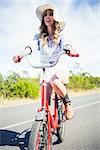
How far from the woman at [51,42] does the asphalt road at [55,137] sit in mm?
604

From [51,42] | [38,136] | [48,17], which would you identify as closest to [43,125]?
[38,136]

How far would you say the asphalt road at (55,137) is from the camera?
3917 mm

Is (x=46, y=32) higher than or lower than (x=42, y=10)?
lower

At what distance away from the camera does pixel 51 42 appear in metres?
3.55

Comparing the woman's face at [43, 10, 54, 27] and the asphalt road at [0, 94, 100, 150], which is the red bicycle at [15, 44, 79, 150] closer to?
the woman's face at [43, 10, 54, 27]

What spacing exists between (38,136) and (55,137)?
1022 mm

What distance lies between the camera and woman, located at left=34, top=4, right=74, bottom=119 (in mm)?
3496

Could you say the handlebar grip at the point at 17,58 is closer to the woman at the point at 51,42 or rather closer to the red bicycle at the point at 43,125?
the red bicycle at the point at 43,125

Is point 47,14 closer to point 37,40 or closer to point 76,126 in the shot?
point 37,40

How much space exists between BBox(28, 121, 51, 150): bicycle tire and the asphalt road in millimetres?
544

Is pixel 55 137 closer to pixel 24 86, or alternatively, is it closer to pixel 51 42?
pixel 51 42

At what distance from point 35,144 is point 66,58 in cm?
Answer: 89

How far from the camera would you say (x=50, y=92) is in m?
3.58

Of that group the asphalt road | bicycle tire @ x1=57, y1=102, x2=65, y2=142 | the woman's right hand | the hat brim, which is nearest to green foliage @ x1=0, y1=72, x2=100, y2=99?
the asphalt road
